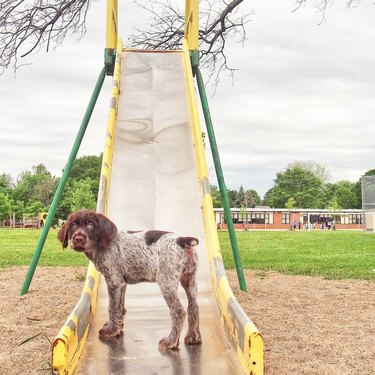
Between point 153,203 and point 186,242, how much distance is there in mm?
2945

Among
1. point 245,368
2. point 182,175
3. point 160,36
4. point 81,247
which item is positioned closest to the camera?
point 245,368

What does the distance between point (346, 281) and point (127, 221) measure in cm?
506

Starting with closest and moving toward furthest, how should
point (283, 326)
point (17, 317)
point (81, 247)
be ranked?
point (81, 247) → point (283, 326) → point (17, 317)

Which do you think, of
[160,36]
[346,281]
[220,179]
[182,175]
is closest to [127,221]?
[182,175]

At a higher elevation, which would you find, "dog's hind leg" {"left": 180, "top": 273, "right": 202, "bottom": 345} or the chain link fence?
the chain link fence

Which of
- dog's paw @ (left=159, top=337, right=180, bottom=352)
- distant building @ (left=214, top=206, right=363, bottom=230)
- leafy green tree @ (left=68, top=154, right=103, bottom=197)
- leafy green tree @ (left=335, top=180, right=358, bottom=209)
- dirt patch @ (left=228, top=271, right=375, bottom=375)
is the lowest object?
dirt patch @ (left=228, top=271, right=375, bottom=375)

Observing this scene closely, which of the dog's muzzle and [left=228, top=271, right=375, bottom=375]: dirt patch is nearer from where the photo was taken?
the dog's muzzle

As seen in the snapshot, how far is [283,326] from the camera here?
21.7 ft

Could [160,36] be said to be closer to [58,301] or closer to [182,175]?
[182,175]

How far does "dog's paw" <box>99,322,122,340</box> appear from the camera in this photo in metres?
4.82

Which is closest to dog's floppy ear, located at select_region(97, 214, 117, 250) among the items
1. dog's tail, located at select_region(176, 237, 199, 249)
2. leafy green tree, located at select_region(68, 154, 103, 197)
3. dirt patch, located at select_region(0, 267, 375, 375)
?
dog's tail, located at select_region(176, 237, 199, 249)

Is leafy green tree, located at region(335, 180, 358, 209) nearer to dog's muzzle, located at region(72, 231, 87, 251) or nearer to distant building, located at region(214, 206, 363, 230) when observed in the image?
distant building, located at region(214, 206, 363, 230)

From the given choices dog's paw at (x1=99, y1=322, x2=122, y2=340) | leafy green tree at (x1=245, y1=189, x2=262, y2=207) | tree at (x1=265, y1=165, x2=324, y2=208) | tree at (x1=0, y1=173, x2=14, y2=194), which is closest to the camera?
dog's paw at (x1=99, y1=322, x2=122, y2=340)

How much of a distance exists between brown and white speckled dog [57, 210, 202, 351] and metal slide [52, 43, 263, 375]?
21 centimetres
